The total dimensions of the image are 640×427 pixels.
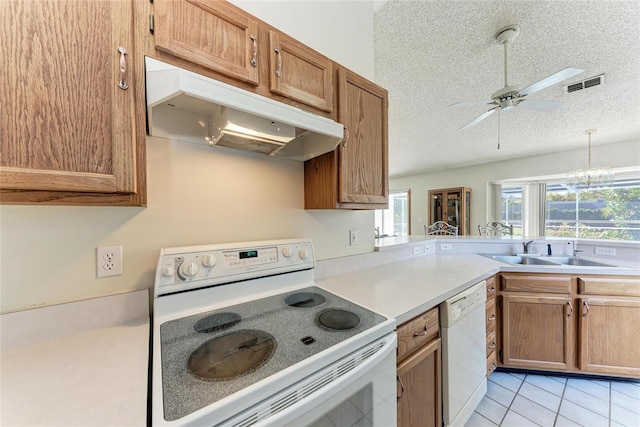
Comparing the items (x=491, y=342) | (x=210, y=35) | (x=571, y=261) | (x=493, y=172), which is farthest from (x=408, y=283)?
(x=493, y=172)

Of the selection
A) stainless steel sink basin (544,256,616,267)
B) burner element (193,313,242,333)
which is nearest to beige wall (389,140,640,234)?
stainless steel sink basin (544,256,616,267)

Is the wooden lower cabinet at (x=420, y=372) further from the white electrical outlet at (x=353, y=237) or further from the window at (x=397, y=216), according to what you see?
the window at (x=397, y=216)

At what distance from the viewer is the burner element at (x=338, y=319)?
852 millimetres

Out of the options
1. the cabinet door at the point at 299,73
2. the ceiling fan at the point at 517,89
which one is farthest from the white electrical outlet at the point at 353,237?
the ceiling fan at the point at 517,89

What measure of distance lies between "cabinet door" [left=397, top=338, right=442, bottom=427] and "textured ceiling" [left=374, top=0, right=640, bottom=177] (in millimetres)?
2089

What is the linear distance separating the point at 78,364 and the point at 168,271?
326mm

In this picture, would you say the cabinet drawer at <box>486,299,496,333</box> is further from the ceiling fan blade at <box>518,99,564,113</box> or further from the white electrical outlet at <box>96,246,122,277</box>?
the white electrical outlet at <box>96,246,122,277</box>

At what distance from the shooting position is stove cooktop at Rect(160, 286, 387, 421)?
0.55m

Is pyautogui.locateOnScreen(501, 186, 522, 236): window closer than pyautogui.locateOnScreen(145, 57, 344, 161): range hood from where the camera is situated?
No

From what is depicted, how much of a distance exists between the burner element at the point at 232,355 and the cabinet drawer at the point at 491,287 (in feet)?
5.52

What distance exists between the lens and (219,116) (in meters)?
0.96

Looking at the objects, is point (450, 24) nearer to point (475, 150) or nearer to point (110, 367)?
point (110, 367)

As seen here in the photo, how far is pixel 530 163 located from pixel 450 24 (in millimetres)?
4604

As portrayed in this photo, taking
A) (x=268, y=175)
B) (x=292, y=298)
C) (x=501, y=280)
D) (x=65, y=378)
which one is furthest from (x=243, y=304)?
(x=501, y=280)
